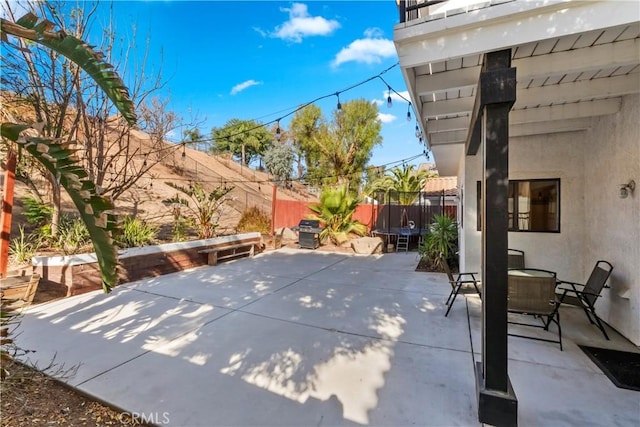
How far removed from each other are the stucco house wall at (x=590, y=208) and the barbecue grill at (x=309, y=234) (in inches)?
231

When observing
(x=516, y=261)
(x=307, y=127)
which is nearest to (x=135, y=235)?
(x=516, y=261)

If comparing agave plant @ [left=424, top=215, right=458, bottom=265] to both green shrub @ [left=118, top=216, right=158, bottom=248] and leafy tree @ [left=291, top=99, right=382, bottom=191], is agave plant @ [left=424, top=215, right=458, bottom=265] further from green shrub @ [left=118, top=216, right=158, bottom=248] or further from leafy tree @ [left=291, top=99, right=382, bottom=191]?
leafy tree @ [left=291, top=99, right=382, bottom=191]

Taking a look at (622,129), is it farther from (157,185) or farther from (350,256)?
(157,185)

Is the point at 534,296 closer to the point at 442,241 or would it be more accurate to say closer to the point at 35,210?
the point at 442,241

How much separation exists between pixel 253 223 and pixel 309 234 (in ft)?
6.65

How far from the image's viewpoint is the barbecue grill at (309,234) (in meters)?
10.9

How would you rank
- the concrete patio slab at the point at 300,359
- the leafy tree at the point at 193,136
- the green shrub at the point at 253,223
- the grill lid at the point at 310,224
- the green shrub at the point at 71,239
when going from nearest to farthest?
1. the concrete patio slab at the point at 300,359
2. the green shrub at the point at 71,239
3. the leafy tree at the point at 193,136
4. the green shrub at the point at 253,223
5. the grill lid at the point at 310,224

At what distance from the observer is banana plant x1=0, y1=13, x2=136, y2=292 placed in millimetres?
1422

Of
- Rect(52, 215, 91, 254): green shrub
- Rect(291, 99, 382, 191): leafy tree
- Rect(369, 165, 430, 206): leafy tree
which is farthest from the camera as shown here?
Rect(291, 99, 382, 191): leafy tree

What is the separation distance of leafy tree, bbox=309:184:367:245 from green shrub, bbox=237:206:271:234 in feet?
6.21

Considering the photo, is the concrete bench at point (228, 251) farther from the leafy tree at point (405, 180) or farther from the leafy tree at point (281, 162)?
the leafy tree at point (281, 162)

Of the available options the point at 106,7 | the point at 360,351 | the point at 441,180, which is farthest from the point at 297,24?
the point at 441,180

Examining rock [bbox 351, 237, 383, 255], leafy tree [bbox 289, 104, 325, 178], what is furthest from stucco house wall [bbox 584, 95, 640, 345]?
leafy tree [bbox 289, 104, 325, 178]

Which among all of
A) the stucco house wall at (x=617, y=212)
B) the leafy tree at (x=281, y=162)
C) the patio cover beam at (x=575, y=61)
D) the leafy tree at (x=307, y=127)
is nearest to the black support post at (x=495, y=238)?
the patio cover beam at (x=575, y=61)
